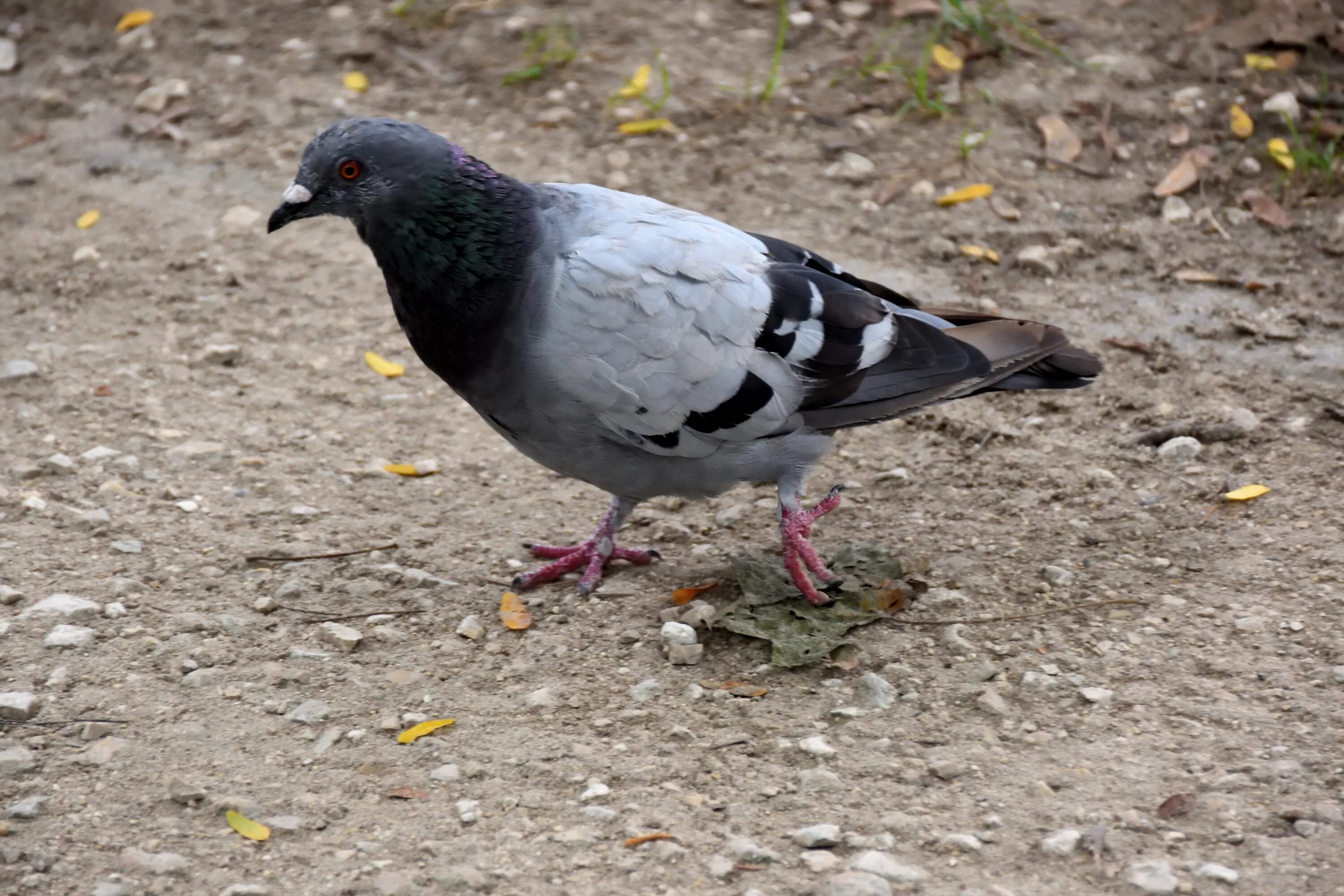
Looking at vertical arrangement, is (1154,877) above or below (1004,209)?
below

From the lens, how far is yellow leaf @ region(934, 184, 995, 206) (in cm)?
620

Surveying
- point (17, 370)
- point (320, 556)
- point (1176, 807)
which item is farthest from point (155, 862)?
point (17, 370)

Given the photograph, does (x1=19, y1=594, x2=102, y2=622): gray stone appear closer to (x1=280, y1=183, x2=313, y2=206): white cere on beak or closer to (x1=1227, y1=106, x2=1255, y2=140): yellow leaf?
(x1=280, y1=183, x2=313, y2=206): white cere on beak

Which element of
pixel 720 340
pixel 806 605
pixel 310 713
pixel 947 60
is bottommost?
pixel 310 713

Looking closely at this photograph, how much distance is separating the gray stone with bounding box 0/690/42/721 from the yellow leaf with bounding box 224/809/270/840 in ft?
2.42

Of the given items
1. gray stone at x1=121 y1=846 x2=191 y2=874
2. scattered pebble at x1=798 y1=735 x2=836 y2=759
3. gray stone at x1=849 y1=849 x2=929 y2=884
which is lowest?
gray stone at x1=121 y1=846 x2=191 y2=874

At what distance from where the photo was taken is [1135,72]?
681 centimetres

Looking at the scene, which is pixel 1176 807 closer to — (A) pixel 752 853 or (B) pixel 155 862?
(A) pixel 752 853

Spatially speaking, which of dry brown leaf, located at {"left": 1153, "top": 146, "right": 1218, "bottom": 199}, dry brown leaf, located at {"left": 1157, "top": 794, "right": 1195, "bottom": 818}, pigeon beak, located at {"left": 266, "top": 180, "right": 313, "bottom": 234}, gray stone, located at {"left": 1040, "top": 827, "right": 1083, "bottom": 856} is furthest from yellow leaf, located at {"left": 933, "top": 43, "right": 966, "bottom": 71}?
gray stone, located at {"left": 1040, "top": 827, "right": 1083, "bottom": 856}

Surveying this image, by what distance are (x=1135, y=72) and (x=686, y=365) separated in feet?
13.6

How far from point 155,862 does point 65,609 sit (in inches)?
47.7

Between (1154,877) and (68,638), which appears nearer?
(1154,877)

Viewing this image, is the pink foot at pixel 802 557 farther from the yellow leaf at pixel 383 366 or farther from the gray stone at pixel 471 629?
the yellow leaf at pixel 383 366

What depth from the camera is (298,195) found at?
12.9 ft
